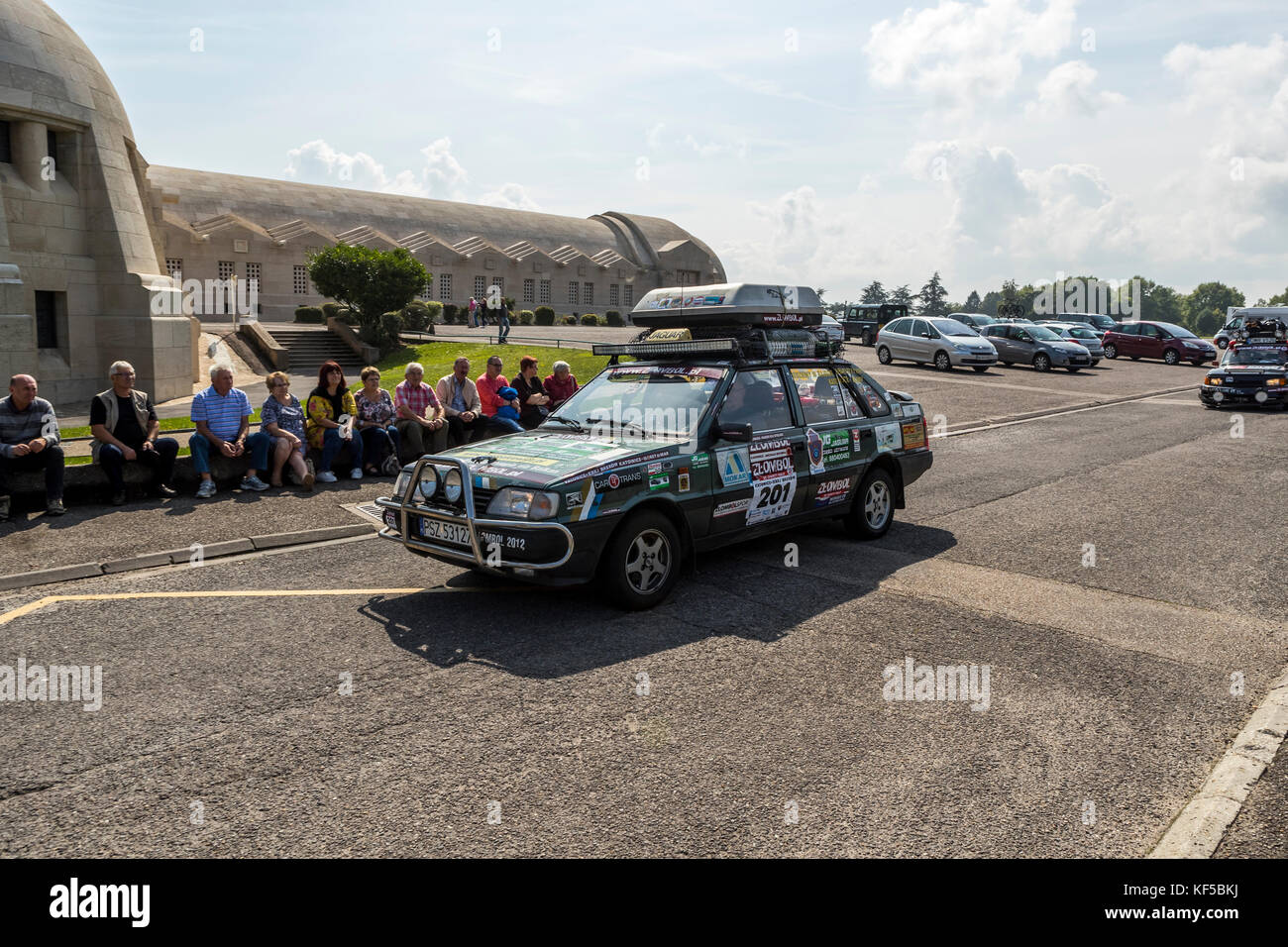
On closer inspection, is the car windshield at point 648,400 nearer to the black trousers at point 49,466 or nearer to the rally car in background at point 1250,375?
the black trousers at point 49,466

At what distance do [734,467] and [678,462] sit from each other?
68 cm

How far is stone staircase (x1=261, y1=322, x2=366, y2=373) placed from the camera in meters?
39.4

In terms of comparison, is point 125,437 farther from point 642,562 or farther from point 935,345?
point 935,345

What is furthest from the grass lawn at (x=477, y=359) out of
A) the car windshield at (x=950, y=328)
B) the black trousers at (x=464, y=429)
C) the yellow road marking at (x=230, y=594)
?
the yellow road marking at (x=230, y=594)

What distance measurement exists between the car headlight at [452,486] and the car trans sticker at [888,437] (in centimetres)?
435

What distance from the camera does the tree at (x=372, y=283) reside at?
4128cm

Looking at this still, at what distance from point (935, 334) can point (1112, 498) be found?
19503 mm

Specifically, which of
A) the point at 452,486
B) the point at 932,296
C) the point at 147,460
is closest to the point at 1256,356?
the point at 452,486

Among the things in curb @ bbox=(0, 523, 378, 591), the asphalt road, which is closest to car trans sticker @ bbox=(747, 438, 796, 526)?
the asphalt road

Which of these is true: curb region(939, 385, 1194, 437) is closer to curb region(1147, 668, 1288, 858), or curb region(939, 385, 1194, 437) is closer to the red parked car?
the red parked car

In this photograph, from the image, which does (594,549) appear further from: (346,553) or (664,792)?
(346,553)

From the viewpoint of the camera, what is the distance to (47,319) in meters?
24.2

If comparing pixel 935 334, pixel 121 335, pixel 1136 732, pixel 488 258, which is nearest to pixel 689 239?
pixel 488 258

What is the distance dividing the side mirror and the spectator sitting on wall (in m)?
6.23
